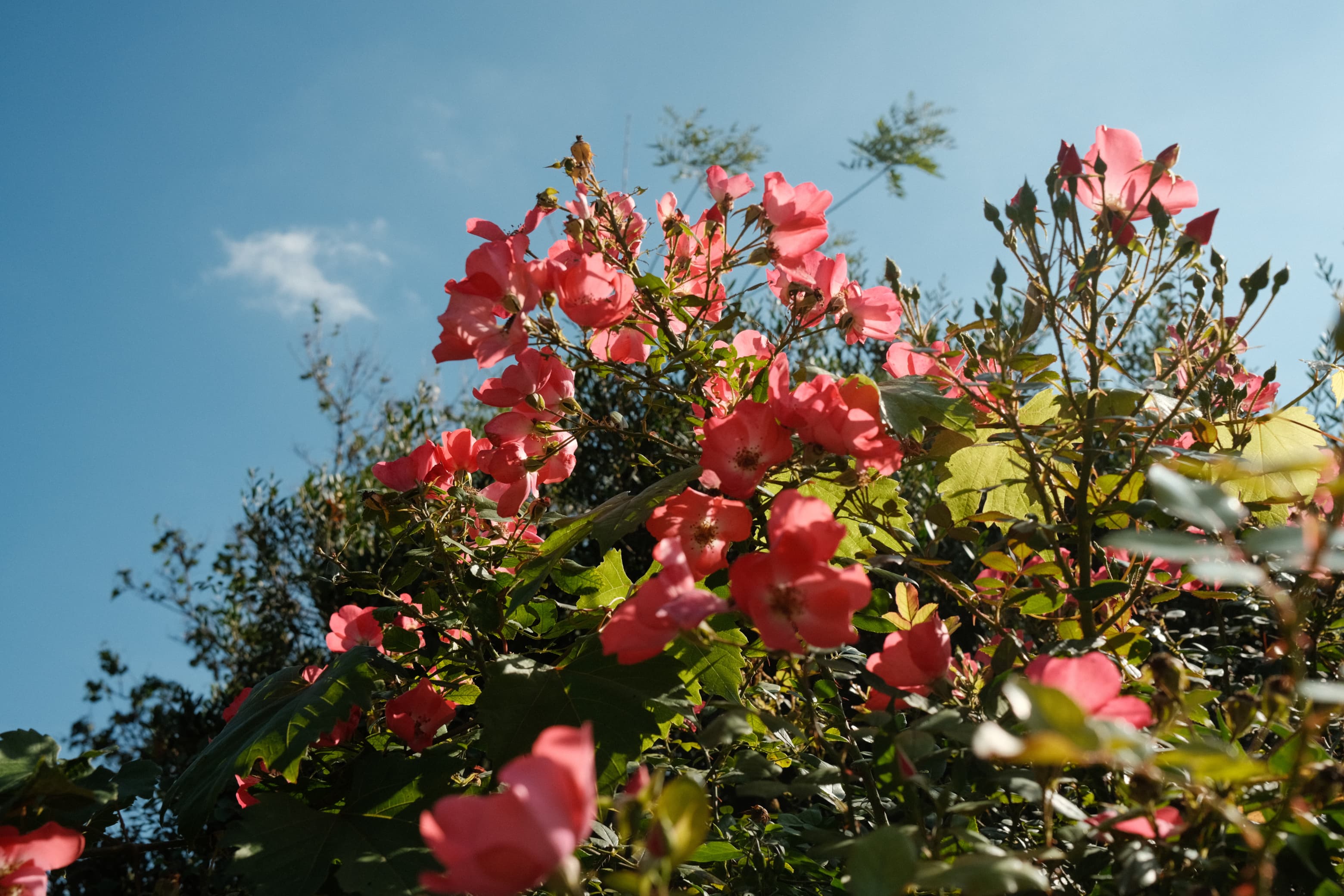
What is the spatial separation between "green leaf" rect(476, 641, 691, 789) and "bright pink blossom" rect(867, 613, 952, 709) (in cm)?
32

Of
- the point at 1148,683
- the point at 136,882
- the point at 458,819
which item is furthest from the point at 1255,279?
the point at 136,882

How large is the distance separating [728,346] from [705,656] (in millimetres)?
477

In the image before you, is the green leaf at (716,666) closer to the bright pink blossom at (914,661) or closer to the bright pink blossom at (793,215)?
the bright pink blossom at (914,661)

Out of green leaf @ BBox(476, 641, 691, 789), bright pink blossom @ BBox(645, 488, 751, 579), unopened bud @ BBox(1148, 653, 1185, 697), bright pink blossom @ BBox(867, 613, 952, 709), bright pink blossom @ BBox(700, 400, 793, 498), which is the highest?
bright pink blossom @ BBox(700, 400, 793, 498)

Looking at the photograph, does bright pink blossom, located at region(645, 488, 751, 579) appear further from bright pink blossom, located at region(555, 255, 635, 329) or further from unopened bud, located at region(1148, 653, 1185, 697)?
unopened bud, located at region(1148, 653, 1185, 697)

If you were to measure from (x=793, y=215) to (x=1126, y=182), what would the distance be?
0.48 m

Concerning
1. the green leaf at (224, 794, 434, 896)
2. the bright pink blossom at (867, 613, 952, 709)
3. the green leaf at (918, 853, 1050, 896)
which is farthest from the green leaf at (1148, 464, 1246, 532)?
the green leaf at (224, 794, 434, 896)

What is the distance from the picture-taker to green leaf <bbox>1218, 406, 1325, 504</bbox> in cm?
116

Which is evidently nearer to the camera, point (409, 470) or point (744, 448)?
point (744, 448)

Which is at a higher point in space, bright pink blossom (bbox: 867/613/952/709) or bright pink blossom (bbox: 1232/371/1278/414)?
bright pink blossom (bbox: 1232/371/1278/414)

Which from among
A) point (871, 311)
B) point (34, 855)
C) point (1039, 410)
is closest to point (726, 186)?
point (871, 311)

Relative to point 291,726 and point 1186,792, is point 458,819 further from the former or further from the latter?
point 291,726

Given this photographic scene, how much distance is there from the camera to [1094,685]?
2.30 feet

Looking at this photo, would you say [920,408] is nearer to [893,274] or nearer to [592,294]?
[893,274]
